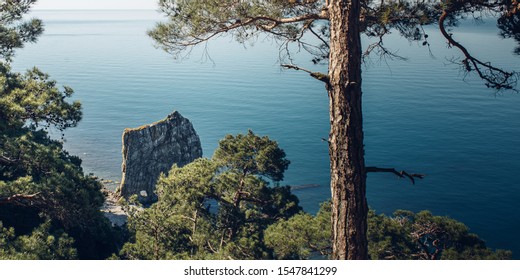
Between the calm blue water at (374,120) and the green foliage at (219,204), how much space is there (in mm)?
3861

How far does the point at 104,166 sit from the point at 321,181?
1607cm

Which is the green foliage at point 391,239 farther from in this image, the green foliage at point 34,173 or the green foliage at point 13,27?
the green foliage at point 13,27

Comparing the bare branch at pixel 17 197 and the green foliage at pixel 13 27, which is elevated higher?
the green foliage at pixel 13 27

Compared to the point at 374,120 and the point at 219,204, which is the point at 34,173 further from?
the point at 374,120

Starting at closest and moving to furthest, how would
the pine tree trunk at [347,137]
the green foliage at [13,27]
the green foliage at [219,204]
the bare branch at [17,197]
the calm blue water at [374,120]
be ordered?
the pine tree trunk at [347,137] → the bare branch at [17,197] → the green foliage at [13,27] → the green foliage at [219,204] → the calm blue water at [374,120]

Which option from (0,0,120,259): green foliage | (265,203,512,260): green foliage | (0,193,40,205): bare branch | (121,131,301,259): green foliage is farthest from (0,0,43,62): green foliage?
(265,203,512,260): green foliage

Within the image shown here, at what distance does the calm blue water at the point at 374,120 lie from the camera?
3120 cm

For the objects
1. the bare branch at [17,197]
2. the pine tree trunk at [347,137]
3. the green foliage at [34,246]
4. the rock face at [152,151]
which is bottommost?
the rock face at [152,151]

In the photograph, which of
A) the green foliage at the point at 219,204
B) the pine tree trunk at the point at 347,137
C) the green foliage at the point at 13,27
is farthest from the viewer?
the green foliage at the point at 219,204

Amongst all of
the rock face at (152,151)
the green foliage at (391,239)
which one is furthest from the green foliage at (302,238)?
the rock face at (152,151)

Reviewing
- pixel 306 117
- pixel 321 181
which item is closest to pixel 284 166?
pixel 321 181

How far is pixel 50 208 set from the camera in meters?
9.16

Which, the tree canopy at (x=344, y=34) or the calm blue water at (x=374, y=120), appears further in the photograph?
the calm blue water at (x=374, y=120)

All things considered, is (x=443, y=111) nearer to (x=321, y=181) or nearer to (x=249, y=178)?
(x=321, y=181)
